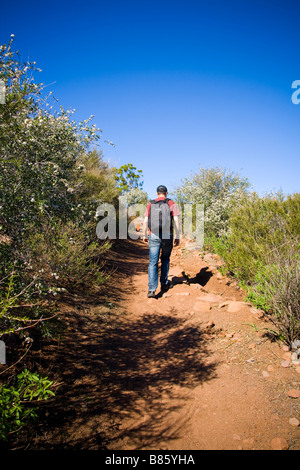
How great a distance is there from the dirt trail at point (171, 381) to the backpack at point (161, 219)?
4.74 feet

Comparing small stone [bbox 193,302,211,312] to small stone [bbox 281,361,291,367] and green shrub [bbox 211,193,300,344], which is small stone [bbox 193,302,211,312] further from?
small stone [bbox 281,361,291,367]

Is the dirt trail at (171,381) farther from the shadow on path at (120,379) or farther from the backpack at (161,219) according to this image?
the backpack at (161,219)

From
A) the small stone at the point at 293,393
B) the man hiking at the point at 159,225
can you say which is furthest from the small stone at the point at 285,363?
the man hiking at the point at 159,225

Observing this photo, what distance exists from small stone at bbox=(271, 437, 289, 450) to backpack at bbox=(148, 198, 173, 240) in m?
3.66

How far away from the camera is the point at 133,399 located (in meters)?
2.70

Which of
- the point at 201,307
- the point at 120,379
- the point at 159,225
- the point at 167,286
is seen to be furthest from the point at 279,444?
the point at 167,286

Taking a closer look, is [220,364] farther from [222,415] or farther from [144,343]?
[144,343]

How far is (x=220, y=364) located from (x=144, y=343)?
1243 mm

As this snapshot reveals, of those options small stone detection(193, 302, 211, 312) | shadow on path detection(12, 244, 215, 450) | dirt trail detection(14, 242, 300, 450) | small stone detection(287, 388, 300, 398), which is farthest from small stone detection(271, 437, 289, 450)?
small stone detection(193, 302, 211, 312)

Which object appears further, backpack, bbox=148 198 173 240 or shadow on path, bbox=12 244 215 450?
backpack, bbox=148 198 173 240

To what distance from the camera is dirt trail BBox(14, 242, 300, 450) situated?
2.13 metres

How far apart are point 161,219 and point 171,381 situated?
2.95 meters

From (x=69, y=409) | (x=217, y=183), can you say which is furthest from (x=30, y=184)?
(x=217, y=183)

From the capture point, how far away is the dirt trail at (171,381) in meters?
2.13
